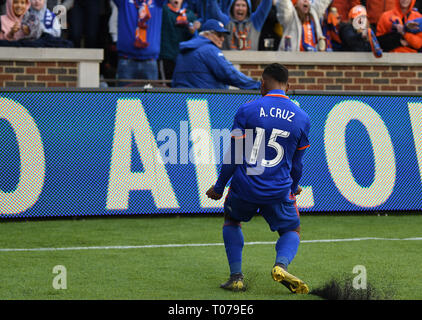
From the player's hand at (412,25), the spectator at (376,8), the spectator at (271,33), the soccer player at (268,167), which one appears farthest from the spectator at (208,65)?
the soccer player at (268,167)

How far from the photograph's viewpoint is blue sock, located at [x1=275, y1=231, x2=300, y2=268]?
7244 millimetres

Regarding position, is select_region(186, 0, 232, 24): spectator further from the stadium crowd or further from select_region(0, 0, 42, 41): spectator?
select_region(0, 0, 42, 41): spectator

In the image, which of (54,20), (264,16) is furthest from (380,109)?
(54,20)

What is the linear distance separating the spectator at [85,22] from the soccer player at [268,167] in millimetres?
7938

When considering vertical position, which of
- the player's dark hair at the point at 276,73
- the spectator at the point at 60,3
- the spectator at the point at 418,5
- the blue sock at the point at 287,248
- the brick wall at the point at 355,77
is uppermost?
the spectator at the point at 418,5

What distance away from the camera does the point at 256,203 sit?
7391mm

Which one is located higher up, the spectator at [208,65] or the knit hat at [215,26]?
the knit hat at [215,26]

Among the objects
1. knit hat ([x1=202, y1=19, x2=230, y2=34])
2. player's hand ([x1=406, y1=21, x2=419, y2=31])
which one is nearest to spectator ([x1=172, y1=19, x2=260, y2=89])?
knit hat ([x1=202, y1=19, x2=230, y2=34])

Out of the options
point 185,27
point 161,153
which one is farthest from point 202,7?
point 161,153

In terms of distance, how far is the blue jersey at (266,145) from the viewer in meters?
7.29

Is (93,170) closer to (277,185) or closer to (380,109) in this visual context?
(380,109)

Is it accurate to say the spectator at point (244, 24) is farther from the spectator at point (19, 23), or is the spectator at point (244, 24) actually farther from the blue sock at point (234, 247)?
the blue sock at point (234, 247)

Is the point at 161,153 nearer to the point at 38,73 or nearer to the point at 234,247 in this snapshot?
the point at 38,73

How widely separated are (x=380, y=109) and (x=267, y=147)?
18.8 ft
